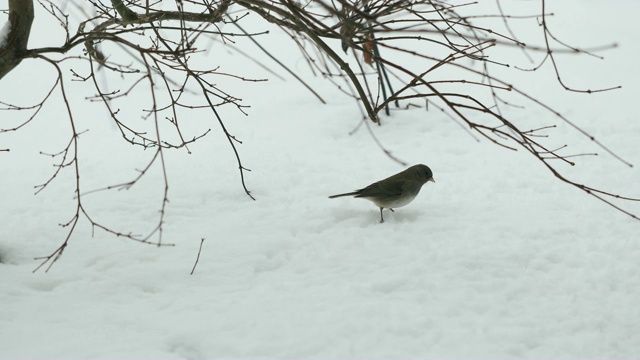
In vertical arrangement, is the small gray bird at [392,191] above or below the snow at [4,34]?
below

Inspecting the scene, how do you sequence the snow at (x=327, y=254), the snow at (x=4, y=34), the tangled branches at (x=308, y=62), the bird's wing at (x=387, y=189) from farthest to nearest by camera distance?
the bird's wing at (x=387, y=189)
the snow at (x=4, y=34)
the snow at (x=327, y=254)
the tangled branches at (x=308, y=62)

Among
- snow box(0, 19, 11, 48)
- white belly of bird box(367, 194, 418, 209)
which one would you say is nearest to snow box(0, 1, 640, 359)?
white belly of bird box(367, 194, 418, 209)

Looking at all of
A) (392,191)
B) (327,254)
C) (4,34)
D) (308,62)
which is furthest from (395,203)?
(4,34)

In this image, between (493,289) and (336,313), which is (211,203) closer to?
(336,313)

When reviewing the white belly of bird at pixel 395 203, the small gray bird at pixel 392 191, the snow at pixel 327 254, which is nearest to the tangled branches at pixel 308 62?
the snow at pixel 327 254

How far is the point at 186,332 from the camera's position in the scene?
10.4 feet

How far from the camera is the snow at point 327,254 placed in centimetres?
316

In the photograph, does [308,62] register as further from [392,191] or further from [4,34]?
[4,34]

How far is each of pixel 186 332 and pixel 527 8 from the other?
9626 mm

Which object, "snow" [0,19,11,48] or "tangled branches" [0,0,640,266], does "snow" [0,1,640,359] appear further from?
"snow" [0,19,11,48]

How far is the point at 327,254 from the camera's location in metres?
4.01

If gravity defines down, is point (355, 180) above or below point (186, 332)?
above

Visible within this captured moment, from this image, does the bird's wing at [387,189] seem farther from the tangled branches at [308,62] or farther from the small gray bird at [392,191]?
the tangled branches at [308,62]

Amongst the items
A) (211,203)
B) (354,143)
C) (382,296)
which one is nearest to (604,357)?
(382,296)
